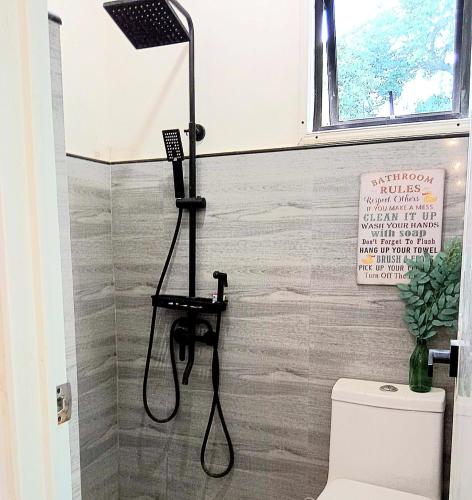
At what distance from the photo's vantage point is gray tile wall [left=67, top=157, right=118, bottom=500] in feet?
5.78

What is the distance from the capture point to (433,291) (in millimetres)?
1470

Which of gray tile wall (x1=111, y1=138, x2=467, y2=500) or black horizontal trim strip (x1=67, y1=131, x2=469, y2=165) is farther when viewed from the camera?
gray tile wall (x1=111, y1=138, x2=467, y2=500)

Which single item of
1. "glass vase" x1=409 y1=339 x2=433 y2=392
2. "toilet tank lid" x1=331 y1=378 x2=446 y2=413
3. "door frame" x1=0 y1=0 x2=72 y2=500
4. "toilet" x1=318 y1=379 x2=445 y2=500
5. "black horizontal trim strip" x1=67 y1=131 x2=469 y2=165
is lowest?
"toilet" x1=318 y1=379 x2=445 y2=500

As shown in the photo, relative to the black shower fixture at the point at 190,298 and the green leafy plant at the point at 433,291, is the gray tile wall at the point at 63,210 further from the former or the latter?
the green leafy plant at the point at 433,291

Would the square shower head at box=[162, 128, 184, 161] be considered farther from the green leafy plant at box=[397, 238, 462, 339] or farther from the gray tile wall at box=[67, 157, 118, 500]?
the green leafy plant at box=[397, 238, 462, 339]

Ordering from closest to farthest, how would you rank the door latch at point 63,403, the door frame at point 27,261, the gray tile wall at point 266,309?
the door frame at point 27,261 → the door latch at point 63,403 → the gray tile wall at point 266,309

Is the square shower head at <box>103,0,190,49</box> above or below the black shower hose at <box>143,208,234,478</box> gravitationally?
above

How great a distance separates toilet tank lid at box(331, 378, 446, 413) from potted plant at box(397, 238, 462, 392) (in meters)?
0.04

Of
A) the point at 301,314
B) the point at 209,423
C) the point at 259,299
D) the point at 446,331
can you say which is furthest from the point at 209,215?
the point at 446,331

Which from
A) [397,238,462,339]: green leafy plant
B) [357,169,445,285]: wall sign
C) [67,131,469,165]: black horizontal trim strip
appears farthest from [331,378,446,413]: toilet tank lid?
[67,131,469,165]: black horizontal trim strip

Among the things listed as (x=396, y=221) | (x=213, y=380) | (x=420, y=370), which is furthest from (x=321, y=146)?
(x=213, y=380)

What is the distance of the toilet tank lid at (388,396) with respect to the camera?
4.62 ft

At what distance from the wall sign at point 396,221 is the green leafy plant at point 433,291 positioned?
5 centimetres

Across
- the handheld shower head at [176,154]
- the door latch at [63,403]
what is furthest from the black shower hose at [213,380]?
the door latch at [63,403]
